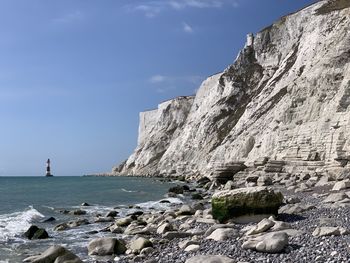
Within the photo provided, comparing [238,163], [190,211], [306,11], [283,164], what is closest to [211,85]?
[306,11]

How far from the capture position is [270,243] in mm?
8664

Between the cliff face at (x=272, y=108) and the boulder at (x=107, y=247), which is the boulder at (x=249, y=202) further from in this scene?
the cliff face at (x=272, y=108)

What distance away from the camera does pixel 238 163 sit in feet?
128

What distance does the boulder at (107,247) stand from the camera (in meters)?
11.9

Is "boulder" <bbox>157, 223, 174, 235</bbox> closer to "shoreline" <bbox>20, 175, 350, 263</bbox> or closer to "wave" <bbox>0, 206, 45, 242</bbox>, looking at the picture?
"shoreline" <bbox>20, 175, 350, 263</bbox>

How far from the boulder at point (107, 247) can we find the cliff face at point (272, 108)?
19052 mm

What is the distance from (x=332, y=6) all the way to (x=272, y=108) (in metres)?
15.0

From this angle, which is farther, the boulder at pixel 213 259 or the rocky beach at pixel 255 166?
the rocky beach at pixel 255 166

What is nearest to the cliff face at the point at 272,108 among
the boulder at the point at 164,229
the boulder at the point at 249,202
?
the boulder at the point at 249,202

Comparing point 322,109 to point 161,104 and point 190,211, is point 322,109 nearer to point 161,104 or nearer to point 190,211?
point 190,211

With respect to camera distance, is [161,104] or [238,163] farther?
[161,104]

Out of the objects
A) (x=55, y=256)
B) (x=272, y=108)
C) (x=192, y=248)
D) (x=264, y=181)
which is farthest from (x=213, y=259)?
(x=272, y=108)

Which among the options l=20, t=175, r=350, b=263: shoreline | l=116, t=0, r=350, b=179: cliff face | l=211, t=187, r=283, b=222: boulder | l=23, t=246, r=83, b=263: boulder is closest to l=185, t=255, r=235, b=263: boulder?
l=20, t=175, r=350, b=263: shoreline

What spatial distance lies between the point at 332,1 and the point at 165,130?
44980 mm
